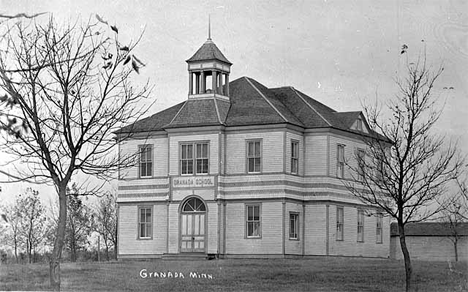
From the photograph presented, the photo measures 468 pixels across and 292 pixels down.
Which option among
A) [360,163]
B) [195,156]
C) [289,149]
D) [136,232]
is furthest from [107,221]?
[360,163]

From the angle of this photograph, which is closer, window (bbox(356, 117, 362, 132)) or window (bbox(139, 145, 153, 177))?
window (bbox(356, 117, 362, 132))

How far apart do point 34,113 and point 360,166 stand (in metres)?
8.07

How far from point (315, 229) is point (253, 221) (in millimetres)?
2331

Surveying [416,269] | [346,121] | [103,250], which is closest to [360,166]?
[346,121]

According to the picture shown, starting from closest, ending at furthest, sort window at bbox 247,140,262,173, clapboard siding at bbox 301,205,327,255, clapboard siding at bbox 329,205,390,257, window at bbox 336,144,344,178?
window at bbox 336,144,344,178
clapboard siding at bbox 301,205,327,255
clapboard siding at bbox 329,205,390,257
window at bbox 247,140,262,173

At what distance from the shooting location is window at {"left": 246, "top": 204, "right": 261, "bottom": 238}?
1043 inches

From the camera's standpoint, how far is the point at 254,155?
85.0 ft

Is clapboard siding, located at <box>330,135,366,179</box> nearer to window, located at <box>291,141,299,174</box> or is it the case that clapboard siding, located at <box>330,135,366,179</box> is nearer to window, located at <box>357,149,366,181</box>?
window, located at <box>357,149,366,181</box>

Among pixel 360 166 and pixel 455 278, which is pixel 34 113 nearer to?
pixel 360 166

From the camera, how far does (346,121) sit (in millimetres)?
22766

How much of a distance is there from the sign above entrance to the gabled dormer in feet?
8.44

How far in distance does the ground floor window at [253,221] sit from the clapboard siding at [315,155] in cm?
→ 247

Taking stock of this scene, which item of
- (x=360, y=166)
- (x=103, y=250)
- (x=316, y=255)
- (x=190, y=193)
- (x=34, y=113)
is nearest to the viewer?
(x=34, y=113)

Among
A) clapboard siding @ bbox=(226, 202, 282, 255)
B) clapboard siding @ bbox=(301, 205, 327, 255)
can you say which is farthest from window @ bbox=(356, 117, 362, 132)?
clapboard siding @ bbox=(226, 202, 282, 255)
